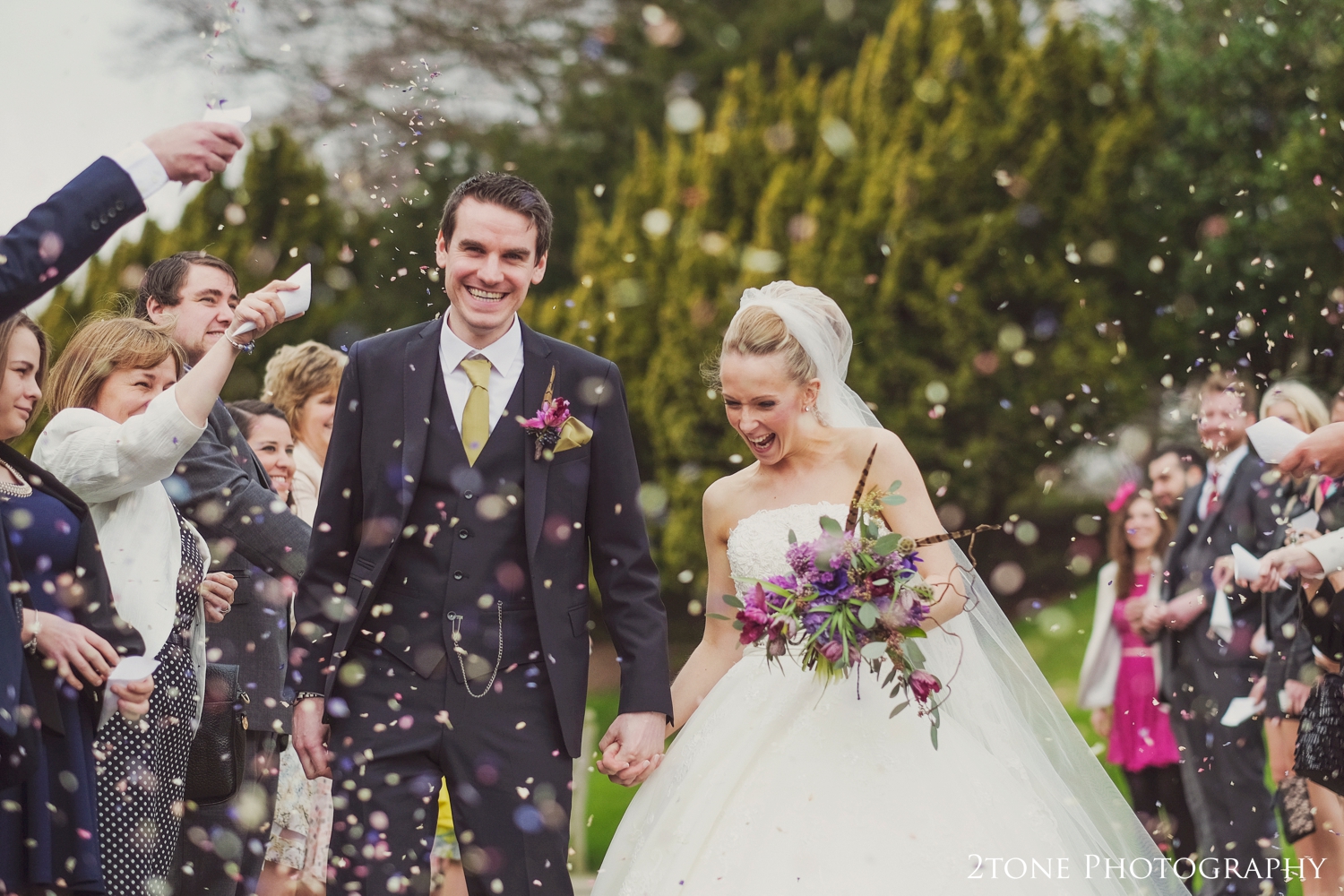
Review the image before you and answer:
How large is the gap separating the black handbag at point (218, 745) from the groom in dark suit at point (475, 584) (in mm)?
737

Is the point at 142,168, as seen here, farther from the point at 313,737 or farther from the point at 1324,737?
the point at 1324,737

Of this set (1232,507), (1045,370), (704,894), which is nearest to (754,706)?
(704,894)

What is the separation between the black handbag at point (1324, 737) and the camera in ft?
14.6

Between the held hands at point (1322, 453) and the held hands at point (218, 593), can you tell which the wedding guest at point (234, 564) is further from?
the held hands at point (1322, 453)

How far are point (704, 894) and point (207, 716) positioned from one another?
1666mm

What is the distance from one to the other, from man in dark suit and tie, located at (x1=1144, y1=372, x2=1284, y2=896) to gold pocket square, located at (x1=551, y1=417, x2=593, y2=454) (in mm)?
3515

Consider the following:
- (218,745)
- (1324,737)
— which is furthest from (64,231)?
(1324,737)

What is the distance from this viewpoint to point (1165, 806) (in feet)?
21.2

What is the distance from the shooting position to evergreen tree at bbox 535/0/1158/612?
1403cm

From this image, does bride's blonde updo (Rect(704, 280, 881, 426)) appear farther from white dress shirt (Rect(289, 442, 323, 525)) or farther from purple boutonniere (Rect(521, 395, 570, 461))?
white dress shirt (Rect(289, 442, 323, 525))

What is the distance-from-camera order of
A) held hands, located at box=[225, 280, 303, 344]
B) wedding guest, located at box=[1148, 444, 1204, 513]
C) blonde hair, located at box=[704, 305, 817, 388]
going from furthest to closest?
wedding guest, located at box=[1148, 444, 1204, 513], blonde hair, located at box=[704, 305, 817, 388], held hands, located at box=[225, 280, 303, 344]

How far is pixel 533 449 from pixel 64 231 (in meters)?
1.23

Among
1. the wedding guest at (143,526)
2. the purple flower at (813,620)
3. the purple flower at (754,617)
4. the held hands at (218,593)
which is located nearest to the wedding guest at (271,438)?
the held hands at (218,593)

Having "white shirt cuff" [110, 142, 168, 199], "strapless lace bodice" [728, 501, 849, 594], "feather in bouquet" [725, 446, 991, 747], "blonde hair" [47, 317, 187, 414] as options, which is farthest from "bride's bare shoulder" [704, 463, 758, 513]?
"white shirt cuff" [110, 142, 168, 199]
